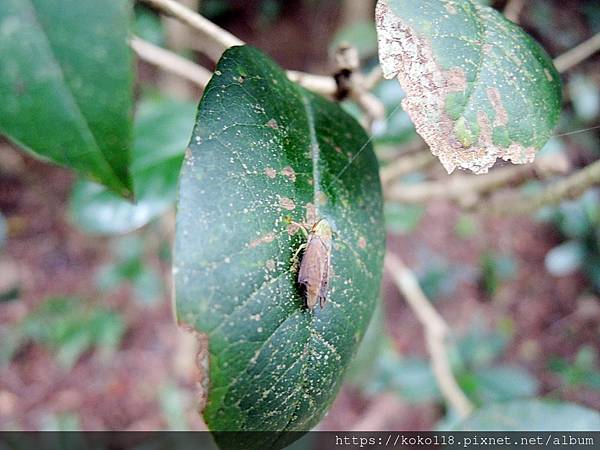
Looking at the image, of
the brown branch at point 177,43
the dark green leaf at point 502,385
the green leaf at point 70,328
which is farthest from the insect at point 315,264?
the green leaf at point 70,328

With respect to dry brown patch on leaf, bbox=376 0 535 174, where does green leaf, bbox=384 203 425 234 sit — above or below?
below

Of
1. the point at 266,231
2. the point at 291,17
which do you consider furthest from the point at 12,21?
the point at 291,17

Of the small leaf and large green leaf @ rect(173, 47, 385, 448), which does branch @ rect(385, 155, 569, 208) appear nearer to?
large green leaf @ rect(173, 47, 385, 448)

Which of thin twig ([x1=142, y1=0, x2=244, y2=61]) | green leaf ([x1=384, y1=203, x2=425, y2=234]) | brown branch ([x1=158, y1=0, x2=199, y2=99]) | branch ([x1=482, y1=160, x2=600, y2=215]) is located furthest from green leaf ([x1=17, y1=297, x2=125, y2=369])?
thin twig ([x1=142, y1=0, x2=244, y2=61])

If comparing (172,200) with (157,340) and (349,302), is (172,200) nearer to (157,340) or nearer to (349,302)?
(349,302)

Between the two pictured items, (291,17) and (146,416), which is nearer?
(146,416)

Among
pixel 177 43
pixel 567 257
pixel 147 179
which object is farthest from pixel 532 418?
pixel 177 43
